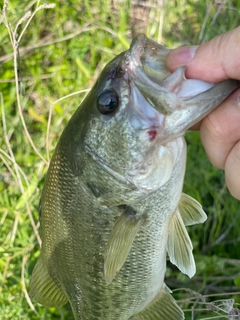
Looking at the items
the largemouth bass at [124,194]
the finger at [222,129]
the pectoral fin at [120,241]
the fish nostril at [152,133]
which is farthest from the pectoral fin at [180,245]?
the fish nostril at [152,133]

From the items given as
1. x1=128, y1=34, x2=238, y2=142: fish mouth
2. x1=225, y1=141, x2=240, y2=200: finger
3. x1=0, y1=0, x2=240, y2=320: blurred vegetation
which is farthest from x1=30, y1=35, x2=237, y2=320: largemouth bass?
x1=0, y1=0, x2=240, y2=320: blurred vegetation

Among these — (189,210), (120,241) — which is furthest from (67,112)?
(120,241)

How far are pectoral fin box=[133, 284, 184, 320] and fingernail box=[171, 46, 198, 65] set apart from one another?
1.10 meters

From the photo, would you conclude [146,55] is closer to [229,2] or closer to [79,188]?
[79,188]

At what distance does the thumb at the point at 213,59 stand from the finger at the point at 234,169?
0.31 metres

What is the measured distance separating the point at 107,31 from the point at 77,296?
6.91 feet

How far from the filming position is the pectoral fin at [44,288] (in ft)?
5.99

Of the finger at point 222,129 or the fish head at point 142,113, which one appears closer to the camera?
the fish head at point 142,113

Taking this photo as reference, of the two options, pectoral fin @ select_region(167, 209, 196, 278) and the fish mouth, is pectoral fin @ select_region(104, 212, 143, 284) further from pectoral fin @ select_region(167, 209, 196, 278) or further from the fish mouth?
the fish mouth

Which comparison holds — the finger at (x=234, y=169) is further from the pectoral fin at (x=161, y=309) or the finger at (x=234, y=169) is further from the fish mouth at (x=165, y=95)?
the pectoral fin at (x=161, y=309)

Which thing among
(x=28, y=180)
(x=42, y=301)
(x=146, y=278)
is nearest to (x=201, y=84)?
(x=146, y=278)

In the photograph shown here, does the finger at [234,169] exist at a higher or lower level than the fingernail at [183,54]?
lower

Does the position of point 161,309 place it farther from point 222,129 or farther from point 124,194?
point 222,129

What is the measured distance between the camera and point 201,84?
4.27 ft
